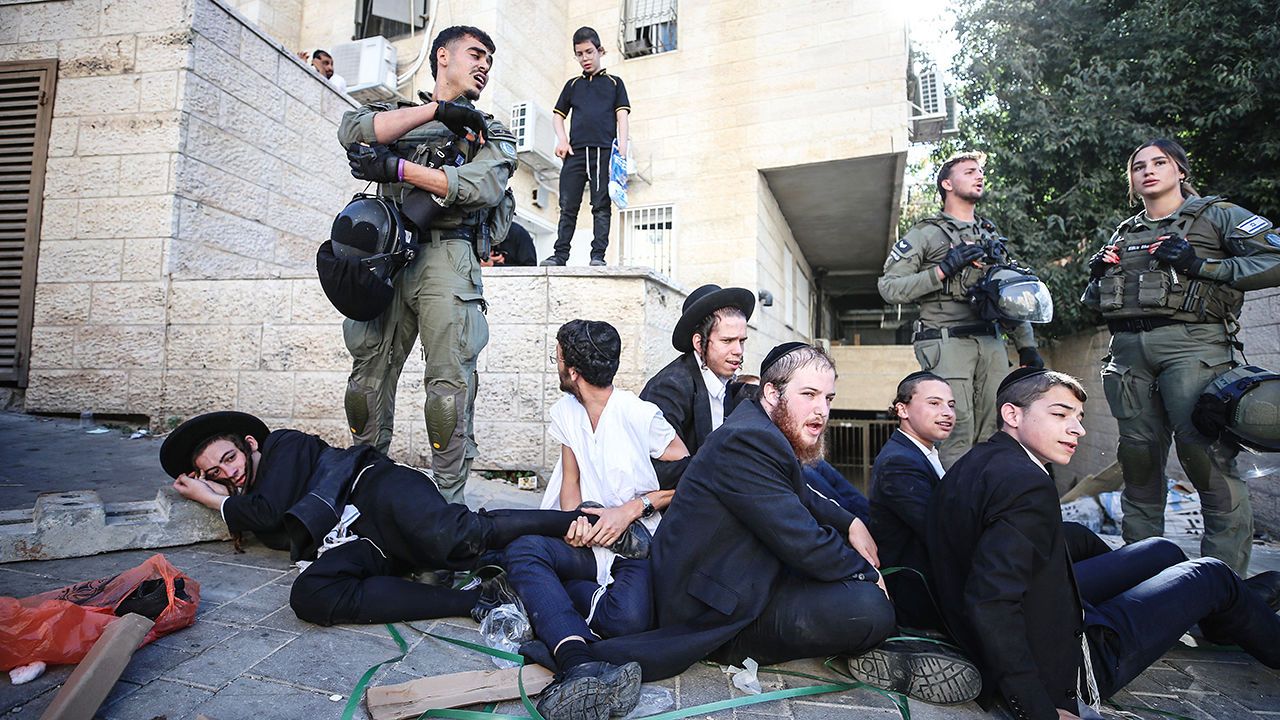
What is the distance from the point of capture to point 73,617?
6.53ft

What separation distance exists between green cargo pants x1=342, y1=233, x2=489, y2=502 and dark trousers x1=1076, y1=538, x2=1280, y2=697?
2709mm

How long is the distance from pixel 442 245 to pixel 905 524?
2.51 metres

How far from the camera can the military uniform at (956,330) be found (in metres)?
3.96

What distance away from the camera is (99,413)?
580 centimetres

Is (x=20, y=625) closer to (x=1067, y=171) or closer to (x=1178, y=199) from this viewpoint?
(x=1178, y=199)

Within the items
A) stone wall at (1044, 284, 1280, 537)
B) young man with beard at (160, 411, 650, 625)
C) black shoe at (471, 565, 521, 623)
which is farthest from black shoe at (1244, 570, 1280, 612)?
stone wall at (1044, 284, 1280, 537)

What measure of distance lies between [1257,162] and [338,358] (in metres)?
12.4

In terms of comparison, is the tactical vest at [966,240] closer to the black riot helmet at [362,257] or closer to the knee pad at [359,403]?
the black riot helmet at [362,257]

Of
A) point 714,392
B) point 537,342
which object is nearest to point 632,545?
point 714,392

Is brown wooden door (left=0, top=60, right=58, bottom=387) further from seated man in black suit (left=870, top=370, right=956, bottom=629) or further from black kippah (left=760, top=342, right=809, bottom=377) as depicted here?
seated man in black suit (left=870, top=370, right=956, bottom=629)

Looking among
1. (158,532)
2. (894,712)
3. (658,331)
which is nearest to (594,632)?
(894,712)

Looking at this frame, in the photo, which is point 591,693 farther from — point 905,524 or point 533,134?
point 533,134

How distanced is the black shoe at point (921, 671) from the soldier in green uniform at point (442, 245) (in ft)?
6.99

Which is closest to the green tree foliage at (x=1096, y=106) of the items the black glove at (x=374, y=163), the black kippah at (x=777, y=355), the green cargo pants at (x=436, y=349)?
the black kippah at (x=777, y=355)
